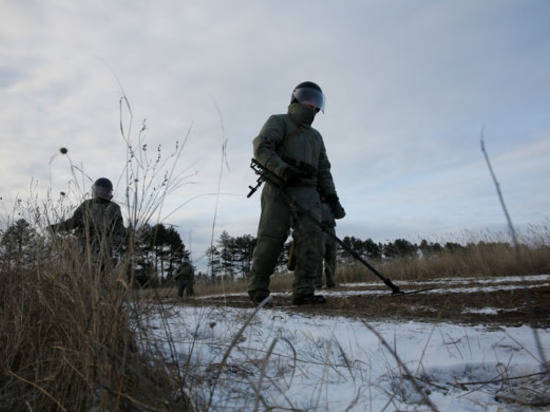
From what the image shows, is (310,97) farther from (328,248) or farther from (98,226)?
(328,248)

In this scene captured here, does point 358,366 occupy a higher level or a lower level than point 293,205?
lower

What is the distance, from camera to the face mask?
13.5ft

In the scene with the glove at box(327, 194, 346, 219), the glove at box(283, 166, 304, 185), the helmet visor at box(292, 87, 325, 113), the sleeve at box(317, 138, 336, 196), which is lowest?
the glove at box(327, 194, 346, 219)

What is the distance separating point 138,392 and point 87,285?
519 mm

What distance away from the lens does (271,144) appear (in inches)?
153

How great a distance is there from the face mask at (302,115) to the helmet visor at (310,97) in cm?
7

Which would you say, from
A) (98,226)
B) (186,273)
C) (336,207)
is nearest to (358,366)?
(186,273)

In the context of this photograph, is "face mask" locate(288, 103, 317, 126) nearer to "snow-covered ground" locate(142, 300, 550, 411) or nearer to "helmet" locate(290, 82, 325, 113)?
"helmet" locate(290, 82, 325, 113)

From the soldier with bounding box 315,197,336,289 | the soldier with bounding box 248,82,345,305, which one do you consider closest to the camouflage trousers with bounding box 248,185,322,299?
the soldier with bounding box 248,82,345,305

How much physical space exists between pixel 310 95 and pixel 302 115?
243 millimetres

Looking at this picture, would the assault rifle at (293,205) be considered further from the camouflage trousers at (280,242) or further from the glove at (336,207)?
the glove at (336,207)

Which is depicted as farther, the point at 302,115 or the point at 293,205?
the point at 302,115

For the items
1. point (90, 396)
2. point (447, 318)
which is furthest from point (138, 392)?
point (447, 318)

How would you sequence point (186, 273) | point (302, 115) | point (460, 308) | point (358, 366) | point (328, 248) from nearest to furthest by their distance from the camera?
point (358, 366), point (186, 273), point (460, 308), point (302, 115), point (328, 248)
